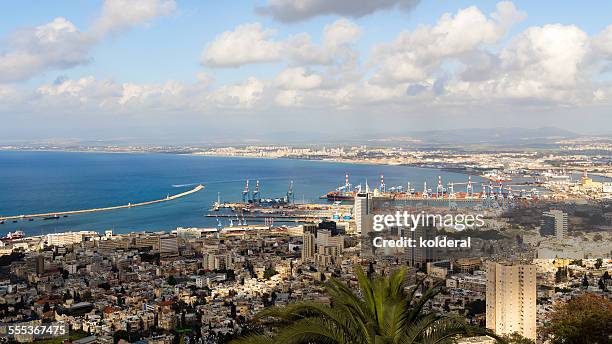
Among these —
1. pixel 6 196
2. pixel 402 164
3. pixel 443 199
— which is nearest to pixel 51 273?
pixel 443 199

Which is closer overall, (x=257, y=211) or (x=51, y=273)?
(x=51, y=273)

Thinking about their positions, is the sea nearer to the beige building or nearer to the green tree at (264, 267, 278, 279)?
the green tree at (264, 267, 278, 279)

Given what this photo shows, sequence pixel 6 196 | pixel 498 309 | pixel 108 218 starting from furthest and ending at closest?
1. pixel 6 196
2. pixel 108 218
3. pixel 498 309

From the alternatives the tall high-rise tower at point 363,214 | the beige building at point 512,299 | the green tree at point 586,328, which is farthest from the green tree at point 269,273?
the green tree at point 586,328

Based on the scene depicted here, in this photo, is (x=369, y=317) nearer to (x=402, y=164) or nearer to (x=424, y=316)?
(x=424, y=316)

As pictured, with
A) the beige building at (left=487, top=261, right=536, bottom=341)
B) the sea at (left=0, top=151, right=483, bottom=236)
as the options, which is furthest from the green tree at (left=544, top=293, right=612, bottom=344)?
the sea at (left=0, top=151, right=483, bottom=236)

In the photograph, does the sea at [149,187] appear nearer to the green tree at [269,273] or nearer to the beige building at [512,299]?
the green tree at [269,273]

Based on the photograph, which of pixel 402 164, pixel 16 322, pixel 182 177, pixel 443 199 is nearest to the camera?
pixel 16 322
